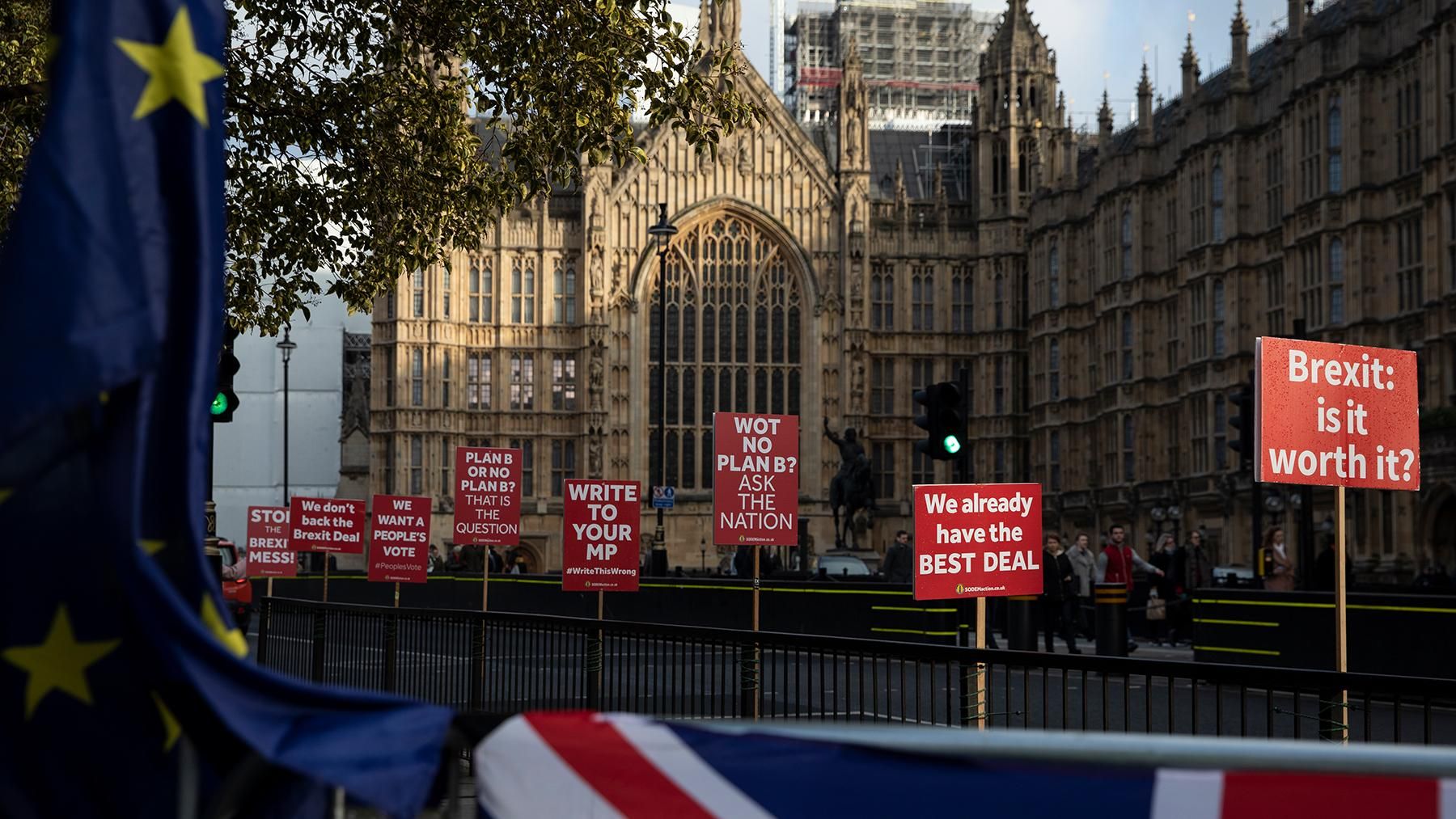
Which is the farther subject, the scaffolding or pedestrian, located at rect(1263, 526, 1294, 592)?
the scaffolding

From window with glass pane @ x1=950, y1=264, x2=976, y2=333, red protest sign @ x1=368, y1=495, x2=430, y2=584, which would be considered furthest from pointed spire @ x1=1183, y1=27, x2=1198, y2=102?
red protest sign @ x1=368, y1=495, x2=430, y2=584

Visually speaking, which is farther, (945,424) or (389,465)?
(389,465)

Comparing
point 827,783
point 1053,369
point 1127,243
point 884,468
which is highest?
point 1127,243

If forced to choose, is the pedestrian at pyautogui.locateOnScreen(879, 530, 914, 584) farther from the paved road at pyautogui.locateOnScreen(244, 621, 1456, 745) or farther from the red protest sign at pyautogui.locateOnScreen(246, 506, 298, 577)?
the paved road at pyautogui.locateOnScreen(244, 621, 1456, 745)

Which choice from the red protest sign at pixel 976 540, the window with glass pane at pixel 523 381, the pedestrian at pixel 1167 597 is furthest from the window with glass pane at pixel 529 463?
the red protest sign at pixel 976 540

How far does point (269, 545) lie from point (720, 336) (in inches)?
1170

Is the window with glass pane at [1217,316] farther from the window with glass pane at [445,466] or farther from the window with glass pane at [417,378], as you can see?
the window with glass pane at [417,378]

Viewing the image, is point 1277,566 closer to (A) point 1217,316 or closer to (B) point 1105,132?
(A) point 1217,316

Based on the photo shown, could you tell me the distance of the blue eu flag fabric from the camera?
109 inches

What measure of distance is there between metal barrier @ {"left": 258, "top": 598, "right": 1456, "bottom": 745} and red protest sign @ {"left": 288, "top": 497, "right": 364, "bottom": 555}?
6744 mm

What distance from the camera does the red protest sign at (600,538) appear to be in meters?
A: 17.3

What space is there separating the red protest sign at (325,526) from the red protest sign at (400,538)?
4.77 feet

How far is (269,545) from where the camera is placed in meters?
26.2

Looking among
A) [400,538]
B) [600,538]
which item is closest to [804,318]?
[400,538]
